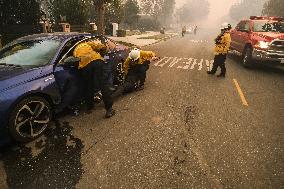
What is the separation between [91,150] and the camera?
422 cm

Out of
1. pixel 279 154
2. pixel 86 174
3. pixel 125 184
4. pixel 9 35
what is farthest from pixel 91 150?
pixel 9 35

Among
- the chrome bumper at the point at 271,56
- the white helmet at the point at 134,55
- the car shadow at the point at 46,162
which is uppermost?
the white helmet at the point at 134,55

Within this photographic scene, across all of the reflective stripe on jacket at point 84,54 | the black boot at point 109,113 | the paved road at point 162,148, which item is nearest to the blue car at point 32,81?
the reflective stripe on jacket at point 84,54

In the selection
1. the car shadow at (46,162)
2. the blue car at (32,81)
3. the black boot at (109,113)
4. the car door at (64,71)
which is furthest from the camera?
the black boot at (109,113)

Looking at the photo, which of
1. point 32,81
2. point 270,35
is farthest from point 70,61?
point 270,35

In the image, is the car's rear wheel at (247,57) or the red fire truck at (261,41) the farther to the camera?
the car's rear wheel at (247,57)

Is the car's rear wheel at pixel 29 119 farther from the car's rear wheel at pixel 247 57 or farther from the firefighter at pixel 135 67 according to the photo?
the car's rear wheel at pixel 247 57

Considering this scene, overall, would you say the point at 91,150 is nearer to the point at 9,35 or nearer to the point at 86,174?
the point at 86,174

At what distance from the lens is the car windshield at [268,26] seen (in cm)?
1132

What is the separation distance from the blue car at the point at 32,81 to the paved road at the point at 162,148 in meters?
0.35

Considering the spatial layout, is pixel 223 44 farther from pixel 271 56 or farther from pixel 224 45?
pixel 271 56

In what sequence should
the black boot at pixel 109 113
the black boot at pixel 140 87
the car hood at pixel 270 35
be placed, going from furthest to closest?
the car hood at pixel 270 35 → the black boot at pixel 140 87 → the black boot at pixel 109 113

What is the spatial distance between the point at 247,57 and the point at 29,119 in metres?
9.34

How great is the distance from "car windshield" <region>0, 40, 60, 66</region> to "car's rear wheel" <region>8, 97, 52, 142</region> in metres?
0.80
